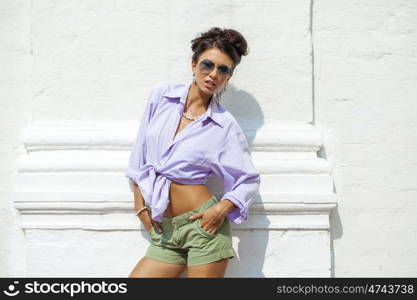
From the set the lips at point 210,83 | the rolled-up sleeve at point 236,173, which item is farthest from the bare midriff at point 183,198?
the lips at point 210,83

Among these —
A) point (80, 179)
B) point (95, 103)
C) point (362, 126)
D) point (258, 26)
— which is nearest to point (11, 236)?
point (80, 179)

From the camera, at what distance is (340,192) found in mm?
3660

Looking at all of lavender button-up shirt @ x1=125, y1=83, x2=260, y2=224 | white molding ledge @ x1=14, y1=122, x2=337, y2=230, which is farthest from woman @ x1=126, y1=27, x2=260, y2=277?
white molding ledge @ x1=14, y1=122, x2=337, y2=230

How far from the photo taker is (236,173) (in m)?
2.96

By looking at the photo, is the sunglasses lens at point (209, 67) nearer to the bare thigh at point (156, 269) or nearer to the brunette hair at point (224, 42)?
the brunette hair at point (224, 42)

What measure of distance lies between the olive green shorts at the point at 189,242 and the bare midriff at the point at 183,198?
0.03m

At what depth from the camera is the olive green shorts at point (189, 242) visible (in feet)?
9.28

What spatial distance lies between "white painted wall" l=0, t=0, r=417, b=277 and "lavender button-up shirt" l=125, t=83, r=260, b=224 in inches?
14.8

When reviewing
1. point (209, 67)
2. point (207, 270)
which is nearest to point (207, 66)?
point (209, 67)

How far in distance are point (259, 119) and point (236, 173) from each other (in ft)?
2.32

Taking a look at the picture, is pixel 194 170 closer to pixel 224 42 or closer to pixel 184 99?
pixel 184 99

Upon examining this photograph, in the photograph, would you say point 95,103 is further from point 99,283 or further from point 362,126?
point 362,126

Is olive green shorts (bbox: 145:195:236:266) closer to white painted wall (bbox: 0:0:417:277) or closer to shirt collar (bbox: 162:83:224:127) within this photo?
white painted wall (bbox: 0:0:417:277)

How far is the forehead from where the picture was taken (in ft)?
9.39
